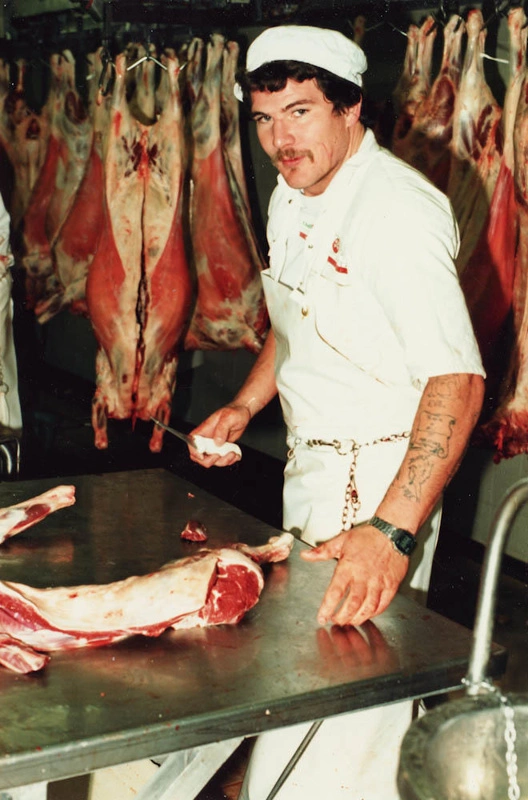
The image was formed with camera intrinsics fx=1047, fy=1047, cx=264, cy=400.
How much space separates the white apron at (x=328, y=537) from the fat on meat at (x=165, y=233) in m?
1.50

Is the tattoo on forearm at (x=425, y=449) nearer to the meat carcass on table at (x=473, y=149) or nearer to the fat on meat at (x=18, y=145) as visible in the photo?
the meat carcass on table at (x=473, y=149)

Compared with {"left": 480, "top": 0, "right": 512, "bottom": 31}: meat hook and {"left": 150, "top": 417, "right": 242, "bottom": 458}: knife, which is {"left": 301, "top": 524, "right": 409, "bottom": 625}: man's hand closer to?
{"left": 150, "top": 417, "right": 242, "bottom": 458}: knife

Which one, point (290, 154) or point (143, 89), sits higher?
point (143, 89)

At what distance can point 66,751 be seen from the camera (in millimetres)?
1795

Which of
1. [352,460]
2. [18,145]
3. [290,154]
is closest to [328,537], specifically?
[352,460]

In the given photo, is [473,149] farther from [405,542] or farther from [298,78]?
[405,542]

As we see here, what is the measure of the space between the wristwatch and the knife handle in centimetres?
95

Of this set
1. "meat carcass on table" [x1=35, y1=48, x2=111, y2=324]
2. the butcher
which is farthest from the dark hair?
"meat carcass on table" [x1=35, y1=48, x2=111, y2=324]

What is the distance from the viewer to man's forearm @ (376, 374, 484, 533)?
245cm

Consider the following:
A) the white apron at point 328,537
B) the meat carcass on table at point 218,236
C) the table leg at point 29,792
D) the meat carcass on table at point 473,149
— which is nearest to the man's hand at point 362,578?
the white apron at point 328,537

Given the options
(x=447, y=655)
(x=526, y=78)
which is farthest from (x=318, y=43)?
(x=447, y=655)

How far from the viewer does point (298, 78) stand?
9.37 feet

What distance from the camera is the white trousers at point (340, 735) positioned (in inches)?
105

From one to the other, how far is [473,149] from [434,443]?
2.18 metres
